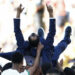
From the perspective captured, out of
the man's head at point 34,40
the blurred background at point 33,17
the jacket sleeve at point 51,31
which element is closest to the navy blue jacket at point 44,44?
the jacket sleeve at point 51,31

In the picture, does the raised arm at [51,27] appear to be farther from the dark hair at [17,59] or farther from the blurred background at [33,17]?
the blurred background at [33,17]

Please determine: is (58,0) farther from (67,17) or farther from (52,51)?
(52,51)

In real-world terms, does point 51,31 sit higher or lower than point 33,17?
higher

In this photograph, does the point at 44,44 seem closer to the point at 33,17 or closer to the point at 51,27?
the point at 51,27

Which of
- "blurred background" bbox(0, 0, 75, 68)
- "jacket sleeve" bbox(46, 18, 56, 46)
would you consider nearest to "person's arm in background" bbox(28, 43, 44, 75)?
"jacket sleeve" bbox(46, 18, 56, 46)

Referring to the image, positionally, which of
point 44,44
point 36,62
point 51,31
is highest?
point 51,31

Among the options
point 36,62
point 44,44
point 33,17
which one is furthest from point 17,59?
point 33,17

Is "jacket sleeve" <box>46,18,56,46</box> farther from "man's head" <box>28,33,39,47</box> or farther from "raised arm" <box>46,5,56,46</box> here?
"man's head" <box>28,33,39,47</box>

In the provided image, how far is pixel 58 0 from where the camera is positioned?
470 inches

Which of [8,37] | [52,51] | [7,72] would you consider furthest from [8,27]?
[7,72]

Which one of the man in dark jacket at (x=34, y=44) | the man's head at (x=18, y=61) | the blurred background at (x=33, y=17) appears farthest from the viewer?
the blurred background at (x=33, y=17)

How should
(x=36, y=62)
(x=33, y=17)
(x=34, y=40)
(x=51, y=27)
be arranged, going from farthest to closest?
(x=33, y=17)
(x=51, y=27)
(x=34, y=40)
(x=36, y=62)

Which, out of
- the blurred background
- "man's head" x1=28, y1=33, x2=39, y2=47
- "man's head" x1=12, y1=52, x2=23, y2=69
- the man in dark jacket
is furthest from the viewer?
the blurred background

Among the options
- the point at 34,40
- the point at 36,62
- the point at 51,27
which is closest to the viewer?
the point at 36,62
